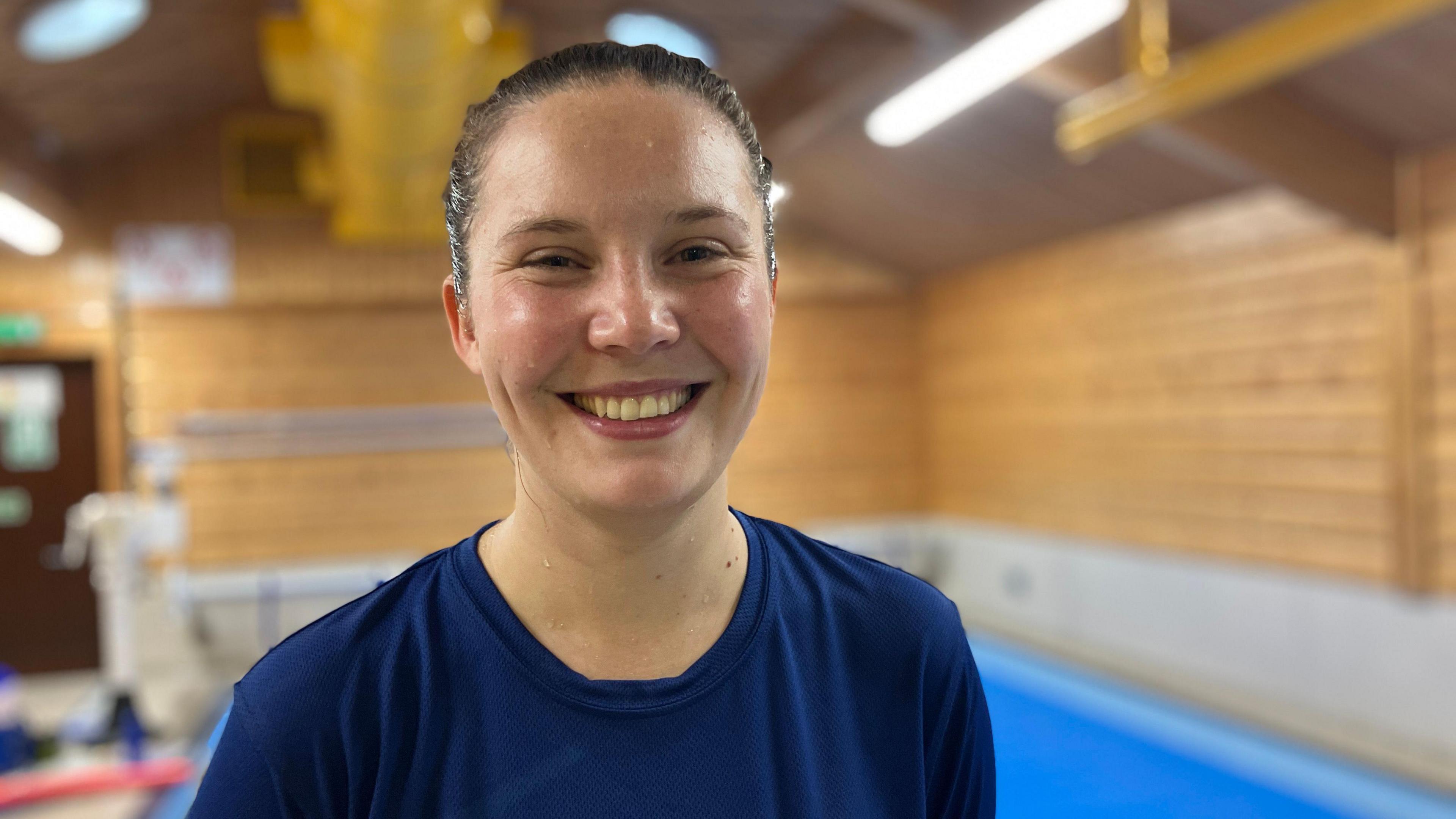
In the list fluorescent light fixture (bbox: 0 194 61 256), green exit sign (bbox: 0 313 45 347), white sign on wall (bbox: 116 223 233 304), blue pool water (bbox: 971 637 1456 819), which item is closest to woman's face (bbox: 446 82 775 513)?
blue pool water (bbox: 971 637 1456 819)

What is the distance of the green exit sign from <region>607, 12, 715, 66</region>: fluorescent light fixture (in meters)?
4.22

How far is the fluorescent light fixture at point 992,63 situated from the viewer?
3.12 meters

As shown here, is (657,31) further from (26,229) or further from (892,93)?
(26,229)

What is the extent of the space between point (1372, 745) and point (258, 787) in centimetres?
463

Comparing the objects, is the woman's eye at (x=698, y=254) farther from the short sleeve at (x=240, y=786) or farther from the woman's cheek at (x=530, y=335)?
the short sleeve at (x=240, y=786)

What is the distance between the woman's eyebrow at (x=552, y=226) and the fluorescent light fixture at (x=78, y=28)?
4.69 m

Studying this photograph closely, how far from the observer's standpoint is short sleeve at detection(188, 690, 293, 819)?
30.0 inches

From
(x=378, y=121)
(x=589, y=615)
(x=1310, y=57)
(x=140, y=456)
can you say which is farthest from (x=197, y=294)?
(x=589, y=615)

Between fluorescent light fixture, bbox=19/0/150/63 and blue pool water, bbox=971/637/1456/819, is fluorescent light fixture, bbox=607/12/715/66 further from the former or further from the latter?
blue pool water, bbox=971/637/1456/819

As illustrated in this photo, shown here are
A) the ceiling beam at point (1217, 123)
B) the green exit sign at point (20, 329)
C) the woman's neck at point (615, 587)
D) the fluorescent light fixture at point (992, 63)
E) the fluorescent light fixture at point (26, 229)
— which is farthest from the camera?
the green exit sign at point (20, 329)

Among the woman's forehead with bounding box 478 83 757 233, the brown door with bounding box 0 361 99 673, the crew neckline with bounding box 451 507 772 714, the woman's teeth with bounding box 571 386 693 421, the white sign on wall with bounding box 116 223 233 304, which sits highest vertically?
the white sign on wall with bounding box 116 223 233 304

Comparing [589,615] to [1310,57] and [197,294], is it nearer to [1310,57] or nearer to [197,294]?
[1310,57]

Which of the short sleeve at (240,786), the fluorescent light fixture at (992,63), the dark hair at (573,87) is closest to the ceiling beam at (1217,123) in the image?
the fluorescent light fixture at (992,63)

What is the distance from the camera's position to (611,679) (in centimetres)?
82
